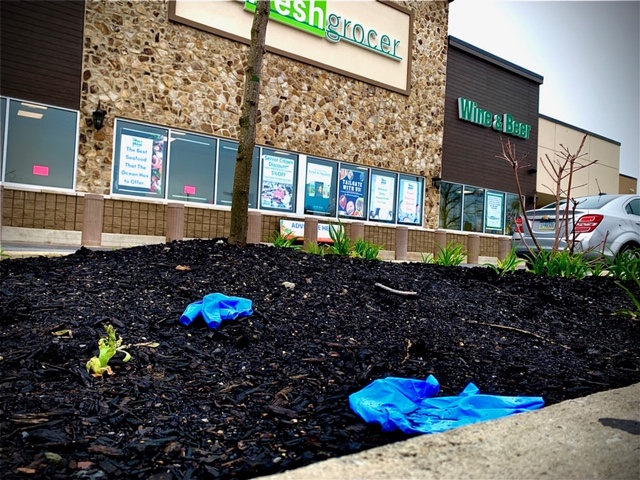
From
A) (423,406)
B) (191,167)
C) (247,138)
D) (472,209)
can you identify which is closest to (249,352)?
(423,406)

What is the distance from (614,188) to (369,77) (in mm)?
20963

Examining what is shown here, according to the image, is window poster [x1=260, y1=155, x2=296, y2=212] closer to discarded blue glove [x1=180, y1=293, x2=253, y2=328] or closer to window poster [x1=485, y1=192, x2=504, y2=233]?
window poster [x1=485, y1=192, x2=504, y2=233]

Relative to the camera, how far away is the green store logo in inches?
591

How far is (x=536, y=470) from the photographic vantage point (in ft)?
6.23

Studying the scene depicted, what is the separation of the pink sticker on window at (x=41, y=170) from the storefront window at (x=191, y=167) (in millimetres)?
2795

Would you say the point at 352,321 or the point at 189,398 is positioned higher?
the point at 352,321

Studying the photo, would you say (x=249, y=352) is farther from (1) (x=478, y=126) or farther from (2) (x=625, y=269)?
(1) (x=478, y=126)

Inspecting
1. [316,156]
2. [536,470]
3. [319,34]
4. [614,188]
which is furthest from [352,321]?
[614,188]

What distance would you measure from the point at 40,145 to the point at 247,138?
788cm

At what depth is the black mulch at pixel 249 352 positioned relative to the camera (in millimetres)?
2227

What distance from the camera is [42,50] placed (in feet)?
38.2

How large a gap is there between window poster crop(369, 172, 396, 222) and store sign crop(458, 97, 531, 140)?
455 centimetres

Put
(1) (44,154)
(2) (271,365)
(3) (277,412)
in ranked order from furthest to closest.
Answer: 1. (1) (44,154)
2. (2) (271,365)
3. (3) (277,412)

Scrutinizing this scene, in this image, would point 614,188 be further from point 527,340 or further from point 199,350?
point 199,350
